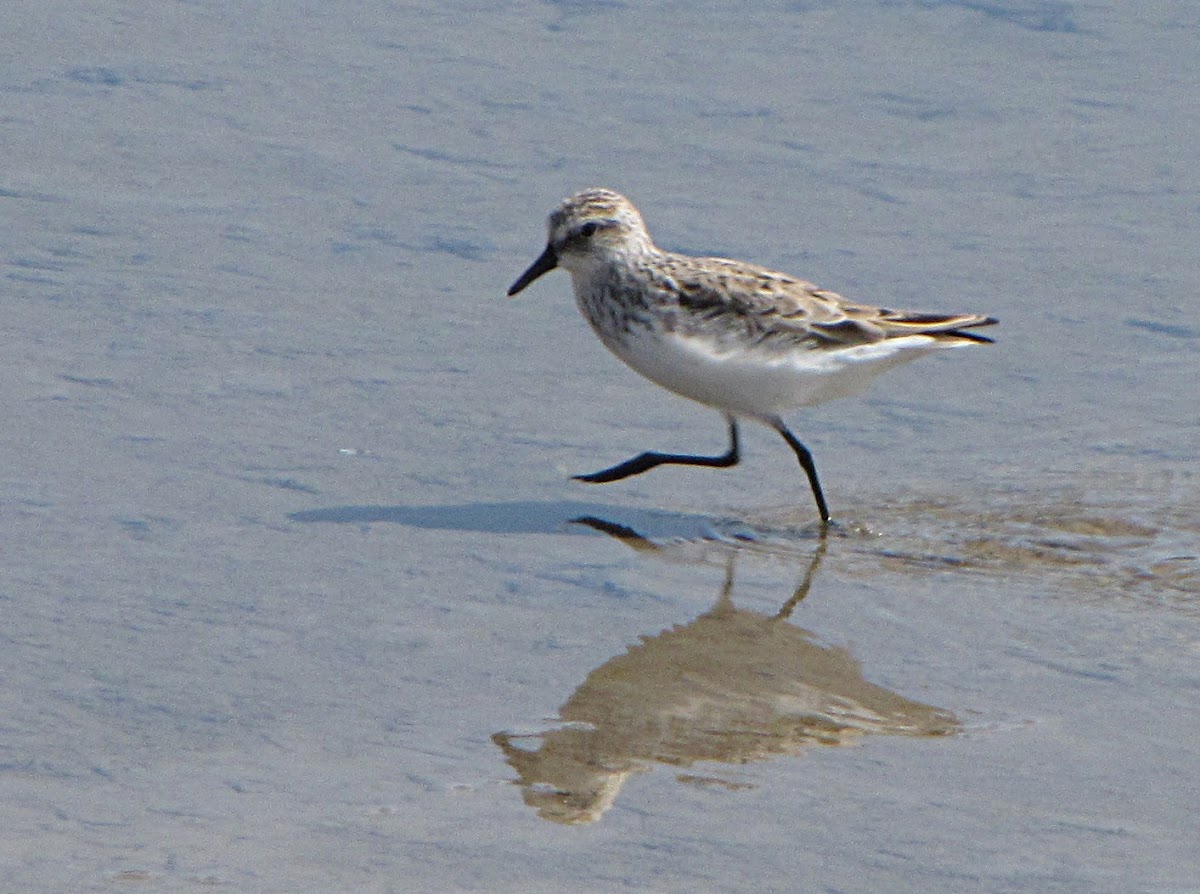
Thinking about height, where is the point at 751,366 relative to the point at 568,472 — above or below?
above

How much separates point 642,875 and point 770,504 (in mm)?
3369

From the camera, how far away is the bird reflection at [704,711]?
514 cm

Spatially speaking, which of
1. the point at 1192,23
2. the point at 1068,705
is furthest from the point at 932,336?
the point at 1192,23

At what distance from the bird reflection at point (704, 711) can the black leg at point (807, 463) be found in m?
1.11

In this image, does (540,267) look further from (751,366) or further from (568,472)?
(751,366)

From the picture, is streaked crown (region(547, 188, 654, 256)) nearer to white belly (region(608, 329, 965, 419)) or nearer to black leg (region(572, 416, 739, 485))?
white belly (region(608, 329, 965, 419))

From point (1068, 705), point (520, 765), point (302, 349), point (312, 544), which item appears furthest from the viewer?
point (302, 349)

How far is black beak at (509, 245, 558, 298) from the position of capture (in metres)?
8.20

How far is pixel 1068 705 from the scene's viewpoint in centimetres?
571

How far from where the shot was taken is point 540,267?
327 inches

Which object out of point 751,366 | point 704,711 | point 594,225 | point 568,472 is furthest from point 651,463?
point 704,711

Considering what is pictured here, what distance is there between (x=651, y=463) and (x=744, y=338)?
1.92 feet

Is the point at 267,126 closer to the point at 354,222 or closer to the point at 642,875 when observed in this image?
the point at 354,222

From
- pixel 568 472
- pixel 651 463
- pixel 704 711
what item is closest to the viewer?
pixel 704 711
